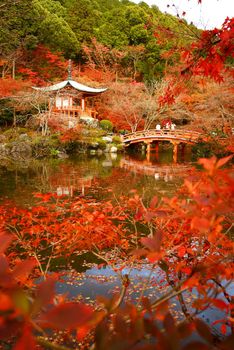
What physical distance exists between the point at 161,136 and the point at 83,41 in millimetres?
13960

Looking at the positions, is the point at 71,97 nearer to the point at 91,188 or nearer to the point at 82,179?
the point at 82,179

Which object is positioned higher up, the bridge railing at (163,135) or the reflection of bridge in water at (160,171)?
the bridge railing at (163,135)

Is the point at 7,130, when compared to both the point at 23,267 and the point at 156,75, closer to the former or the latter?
the point at 156,75

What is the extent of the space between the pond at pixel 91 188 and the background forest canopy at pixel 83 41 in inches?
401

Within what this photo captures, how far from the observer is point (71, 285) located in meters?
4.24

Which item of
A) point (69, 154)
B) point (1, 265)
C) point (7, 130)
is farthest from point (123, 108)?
point (1, 265)

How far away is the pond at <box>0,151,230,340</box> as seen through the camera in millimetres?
4164

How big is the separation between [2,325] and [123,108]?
935 inches

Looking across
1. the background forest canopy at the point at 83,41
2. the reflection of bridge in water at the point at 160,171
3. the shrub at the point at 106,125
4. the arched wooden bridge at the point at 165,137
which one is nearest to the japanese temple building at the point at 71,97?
the shrub at the point at 106,125

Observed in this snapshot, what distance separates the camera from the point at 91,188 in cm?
1031

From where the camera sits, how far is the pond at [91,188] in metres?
4.16

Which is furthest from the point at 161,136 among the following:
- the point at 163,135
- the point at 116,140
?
the point at 116,140

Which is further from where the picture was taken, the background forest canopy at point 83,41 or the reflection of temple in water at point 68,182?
the background forest canopy at point 83,41

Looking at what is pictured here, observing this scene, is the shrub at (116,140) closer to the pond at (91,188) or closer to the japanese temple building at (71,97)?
the japanese temple building at (71,97)
